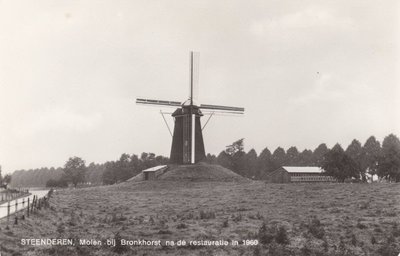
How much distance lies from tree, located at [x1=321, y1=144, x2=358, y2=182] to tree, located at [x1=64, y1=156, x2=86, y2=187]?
6367 centimetres

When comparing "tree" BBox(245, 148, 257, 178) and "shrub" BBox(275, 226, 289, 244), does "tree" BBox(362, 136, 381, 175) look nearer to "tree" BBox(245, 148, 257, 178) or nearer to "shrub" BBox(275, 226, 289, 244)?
"tree" BBox(245, 148, 257, 178)

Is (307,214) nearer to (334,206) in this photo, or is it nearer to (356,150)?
(334,206)

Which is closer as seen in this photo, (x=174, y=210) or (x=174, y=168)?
(x=174, y=210)

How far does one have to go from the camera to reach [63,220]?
24.0 m

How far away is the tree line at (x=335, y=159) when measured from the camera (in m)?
63.9

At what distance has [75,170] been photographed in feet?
351

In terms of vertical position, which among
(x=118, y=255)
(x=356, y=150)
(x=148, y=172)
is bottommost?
(x=118, y=255)

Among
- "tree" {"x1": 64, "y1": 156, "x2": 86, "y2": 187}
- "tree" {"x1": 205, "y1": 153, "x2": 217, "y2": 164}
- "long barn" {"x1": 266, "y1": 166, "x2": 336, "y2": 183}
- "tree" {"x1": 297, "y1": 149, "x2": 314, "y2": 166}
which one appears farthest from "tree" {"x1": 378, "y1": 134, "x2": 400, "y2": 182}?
"tree" {"x1": 64, "y1": 156, "x2": 86, "y2": 187}

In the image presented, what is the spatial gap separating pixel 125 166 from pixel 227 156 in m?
27.9

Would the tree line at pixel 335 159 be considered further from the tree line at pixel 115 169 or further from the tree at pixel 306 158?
the tree line at pixel 115 169

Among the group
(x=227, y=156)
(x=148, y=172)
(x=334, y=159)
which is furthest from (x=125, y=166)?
(x=334, y=159)

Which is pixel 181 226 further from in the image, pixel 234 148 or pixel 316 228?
pixel 234 148

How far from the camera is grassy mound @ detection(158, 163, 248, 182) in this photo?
59.2 meters

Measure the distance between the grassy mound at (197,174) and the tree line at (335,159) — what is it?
15.9 metres
